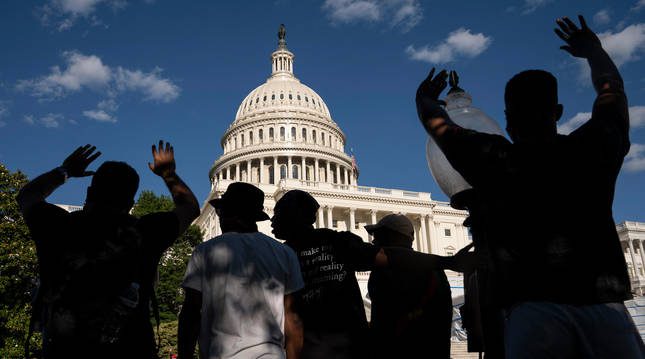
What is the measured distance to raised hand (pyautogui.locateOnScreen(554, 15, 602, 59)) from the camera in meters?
2.94

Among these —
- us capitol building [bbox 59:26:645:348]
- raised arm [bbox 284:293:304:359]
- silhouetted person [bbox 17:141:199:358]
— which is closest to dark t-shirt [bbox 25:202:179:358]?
silhouetted person [bbox 17:141:199:358]

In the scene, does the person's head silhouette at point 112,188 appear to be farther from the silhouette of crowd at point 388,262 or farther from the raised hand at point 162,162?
the raised hand at point 162,162

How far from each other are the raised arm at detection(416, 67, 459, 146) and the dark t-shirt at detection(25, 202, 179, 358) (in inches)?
80.4

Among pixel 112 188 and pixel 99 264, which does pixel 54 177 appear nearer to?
pixel 112 188

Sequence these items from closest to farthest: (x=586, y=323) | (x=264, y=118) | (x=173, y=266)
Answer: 1. (x=586, y=323)
2. (x=173, y=266)
3. (x=264, y=118)

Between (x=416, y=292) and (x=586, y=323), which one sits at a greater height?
(x=416, y=292)

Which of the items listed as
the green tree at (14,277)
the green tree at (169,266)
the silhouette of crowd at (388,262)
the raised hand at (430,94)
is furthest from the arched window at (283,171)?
the raised hand at (430,94)

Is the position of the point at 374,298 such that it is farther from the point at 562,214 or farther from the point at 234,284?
the point at 562,214

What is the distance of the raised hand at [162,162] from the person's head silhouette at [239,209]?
49cm

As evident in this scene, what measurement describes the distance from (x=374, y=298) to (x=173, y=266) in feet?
136

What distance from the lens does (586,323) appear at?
2.26 m

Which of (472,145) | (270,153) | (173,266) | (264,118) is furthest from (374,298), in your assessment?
(264,118)

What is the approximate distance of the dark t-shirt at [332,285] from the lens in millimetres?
4398

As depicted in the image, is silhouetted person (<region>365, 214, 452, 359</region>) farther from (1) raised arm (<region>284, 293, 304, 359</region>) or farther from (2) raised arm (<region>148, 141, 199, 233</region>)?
(2) raised arm (<region>148, 141, 199, 233</region>)
